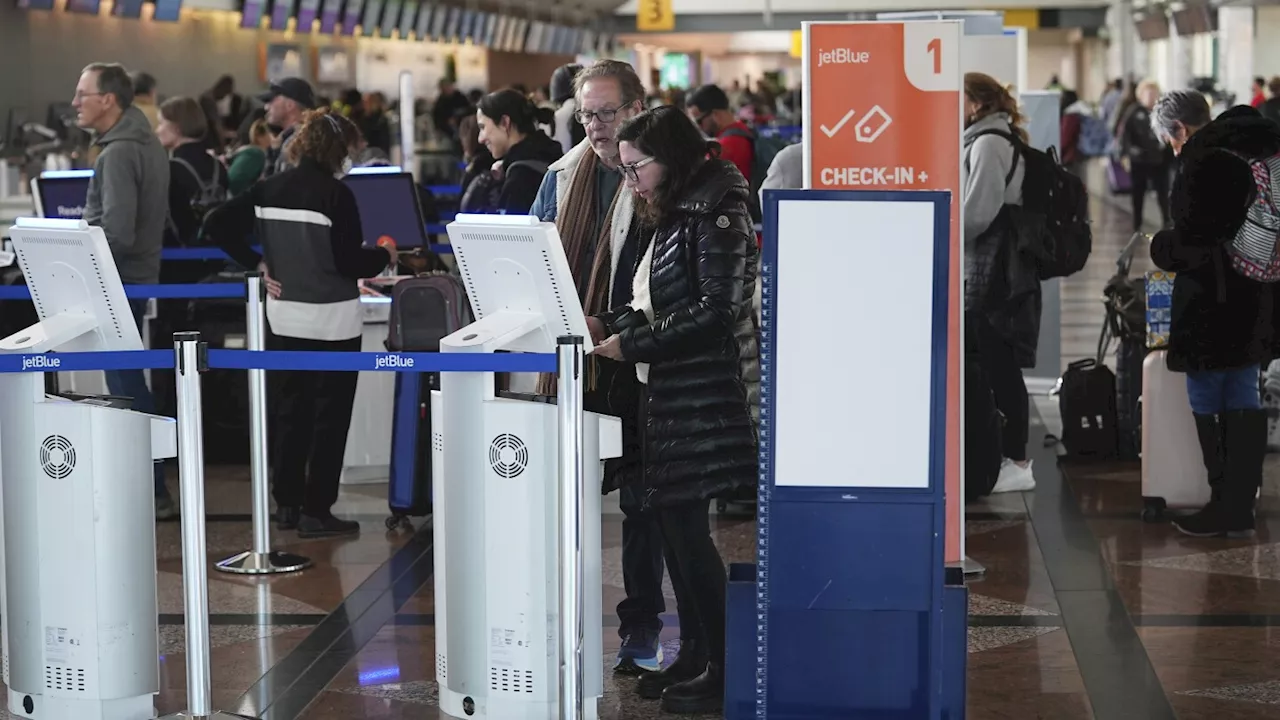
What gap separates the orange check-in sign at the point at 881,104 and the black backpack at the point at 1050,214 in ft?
5.34

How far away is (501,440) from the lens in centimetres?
383

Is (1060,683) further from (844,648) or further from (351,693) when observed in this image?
(351,693)

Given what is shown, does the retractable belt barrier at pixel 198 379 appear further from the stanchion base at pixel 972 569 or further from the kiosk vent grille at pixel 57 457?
Answer: the stanchion base at pixel 972 569

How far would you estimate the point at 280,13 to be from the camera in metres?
19.1

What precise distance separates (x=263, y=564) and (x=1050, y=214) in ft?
9.58

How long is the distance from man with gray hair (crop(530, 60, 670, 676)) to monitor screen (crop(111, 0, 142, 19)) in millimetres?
11236

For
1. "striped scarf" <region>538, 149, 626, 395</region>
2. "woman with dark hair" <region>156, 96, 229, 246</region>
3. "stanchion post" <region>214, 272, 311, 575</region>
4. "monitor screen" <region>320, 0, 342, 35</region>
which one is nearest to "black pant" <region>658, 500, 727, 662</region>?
"striped scarf" <region>538, 149, 626, 395</region>

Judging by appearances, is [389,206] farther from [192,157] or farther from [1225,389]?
[1225,389]

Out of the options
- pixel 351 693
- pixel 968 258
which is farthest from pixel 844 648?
pixel 968 258

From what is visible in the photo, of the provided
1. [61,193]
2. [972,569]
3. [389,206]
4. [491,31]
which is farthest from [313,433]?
[491,31]

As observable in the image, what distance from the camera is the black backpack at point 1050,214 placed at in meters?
6.34

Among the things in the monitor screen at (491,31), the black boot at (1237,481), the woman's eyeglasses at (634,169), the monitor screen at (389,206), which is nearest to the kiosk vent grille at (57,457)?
the woman's eyeglasses at (634,169)

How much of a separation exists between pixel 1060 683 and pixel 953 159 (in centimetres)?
136

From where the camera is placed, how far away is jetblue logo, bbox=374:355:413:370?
3.91 m
